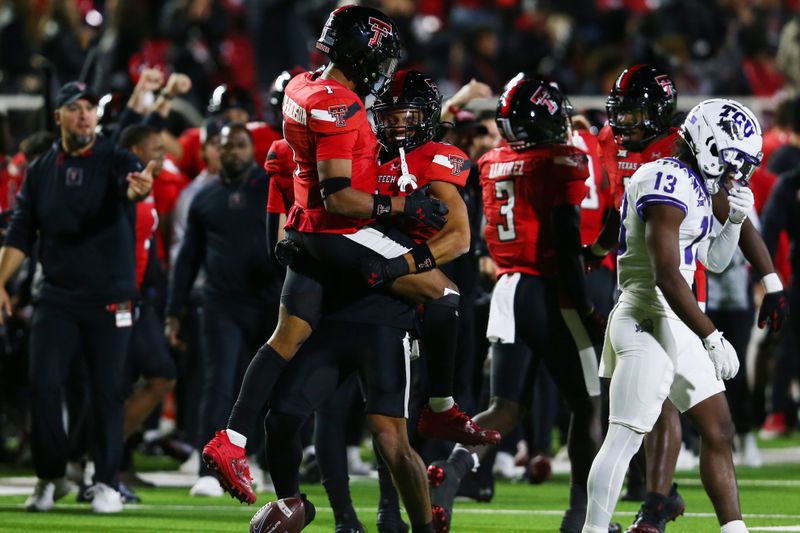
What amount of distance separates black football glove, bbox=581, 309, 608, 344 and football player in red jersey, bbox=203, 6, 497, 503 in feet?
3.79

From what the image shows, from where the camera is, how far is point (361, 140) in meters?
6.75

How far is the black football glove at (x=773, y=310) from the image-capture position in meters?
7.15

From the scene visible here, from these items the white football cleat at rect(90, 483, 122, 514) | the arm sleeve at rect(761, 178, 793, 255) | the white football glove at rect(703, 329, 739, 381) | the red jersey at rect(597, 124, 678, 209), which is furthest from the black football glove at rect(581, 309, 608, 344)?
the arm sleeve at rect(761, 178, 793, 255)

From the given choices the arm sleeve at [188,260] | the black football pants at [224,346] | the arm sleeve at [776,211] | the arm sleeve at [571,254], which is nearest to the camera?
the arm sleeve at [571,254]

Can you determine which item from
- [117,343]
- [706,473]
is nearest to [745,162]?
[706,473]

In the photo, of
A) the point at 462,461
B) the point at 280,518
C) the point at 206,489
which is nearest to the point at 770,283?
the point at 462,461

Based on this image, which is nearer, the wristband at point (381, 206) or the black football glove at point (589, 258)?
the wristband at point (381, 206)

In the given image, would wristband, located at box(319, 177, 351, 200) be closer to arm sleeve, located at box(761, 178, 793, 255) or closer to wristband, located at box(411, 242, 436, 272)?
wristband, located at box(411, 242, 436, 272)

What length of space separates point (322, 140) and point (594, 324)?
1953 mm

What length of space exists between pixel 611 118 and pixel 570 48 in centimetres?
1141

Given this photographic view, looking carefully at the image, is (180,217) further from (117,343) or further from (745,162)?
(745,162)

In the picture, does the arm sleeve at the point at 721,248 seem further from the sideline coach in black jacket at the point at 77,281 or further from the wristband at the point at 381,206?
the sideline coach in black jacket at the point at 77,281

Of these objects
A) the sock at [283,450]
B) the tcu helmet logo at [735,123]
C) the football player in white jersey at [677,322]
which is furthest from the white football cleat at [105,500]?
the tcu helmet logo at [735,123]

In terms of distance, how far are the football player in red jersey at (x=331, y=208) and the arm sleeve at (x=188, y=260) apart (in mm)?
3534
